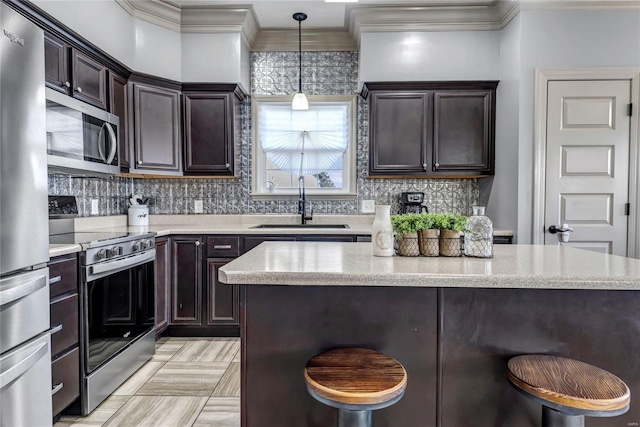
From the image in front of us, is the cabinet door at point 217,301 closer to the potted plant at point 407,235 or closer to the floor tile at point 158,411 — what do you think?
the floor tile at point 158,411

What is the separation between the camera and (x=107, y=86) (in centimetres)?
279

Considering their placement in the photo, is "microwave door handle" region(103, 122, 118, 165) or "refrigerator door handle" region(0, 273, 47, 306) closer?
"refrigerator door handle" region(0, 273, 47, 306)

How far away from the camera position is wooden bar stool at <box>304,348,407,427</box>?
3.49 ft

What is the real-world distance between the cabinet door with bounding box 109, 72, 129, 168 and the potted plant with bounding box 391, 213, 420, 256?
2.43 m

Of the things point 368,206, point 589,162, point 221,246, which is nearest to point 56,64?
point 221,246

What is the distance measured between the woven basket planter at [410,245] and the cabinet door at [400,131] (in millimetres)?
1793

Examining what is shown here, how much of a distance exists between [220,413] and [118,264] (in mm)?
1124

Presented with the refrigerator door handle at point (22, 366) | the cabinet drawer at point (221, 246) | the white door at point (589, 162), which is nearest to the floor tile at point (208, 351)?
the cabinet drawer at point (221, 246)

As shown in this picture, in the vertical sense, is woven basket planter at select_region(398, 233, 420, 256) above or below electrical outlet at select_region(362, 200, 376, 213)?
below

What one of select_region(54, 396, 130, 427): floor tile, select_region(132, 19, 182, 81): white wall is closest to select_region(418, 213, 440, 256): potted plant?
select_region(54, 396, 130, 427): floor tile

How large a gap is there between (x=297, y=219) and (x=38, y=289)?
2.36 metres

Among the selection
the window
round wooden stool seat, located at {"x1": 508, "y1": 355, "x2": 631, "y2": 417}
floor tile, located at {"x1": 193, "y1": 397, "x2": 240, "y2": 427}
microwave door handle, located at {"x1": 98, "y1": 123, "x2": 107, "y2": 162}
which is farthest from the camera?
the window

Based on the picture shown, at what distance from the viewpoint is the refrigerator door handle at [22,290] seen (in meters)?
1.44

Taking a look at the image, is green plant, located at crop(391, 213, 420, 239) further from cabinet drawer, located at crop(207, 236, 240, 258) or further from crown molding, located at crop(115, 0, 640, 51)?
crown molding, located at crop(115, 0, 640, 51)
